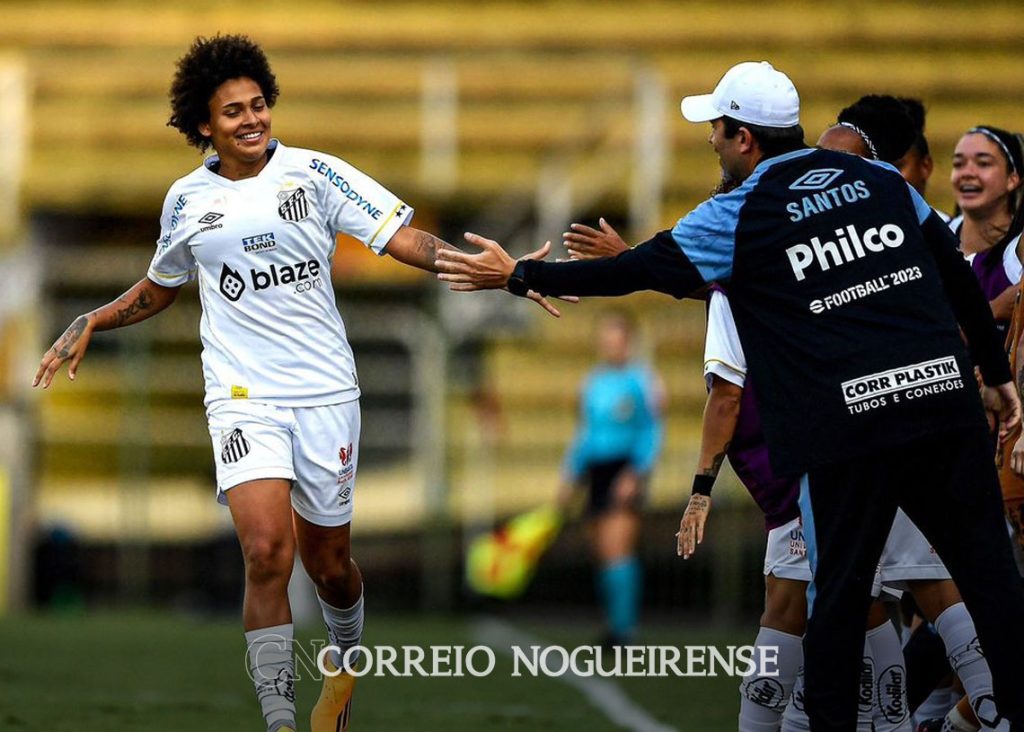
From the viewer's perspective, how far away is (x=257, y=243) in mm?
6801

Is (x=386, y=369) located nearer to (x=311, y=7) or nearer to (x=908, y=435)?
(x=311, y=7)

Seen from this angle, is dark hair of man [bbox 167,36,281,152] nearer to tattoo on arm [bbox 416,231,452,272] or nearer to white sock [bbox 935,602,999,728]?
tattoo on arm [bbox 416,231,452,272]

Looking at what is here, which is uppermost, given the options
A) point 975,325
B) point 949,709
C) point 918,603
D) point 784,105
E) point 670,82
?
point 670,82

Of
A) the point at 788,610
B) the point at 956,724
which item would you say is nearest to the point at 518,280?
the point at 788,610

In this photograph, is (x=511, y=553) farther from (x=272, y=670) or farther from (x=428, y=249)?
(x=272, y=670)

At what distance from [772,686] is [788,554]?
0.47 meters

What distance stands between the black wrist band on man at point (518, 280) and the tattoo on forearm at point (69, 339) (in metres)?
1.87

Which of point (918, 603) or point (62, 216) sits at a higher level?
point (62, 216)

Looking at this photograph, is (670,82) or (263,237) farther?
(670,82)

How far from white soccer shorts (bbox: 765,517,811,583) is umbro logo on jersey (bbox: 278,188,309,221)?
2100 millimetres

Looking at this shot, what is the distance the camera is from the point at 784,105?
587cm

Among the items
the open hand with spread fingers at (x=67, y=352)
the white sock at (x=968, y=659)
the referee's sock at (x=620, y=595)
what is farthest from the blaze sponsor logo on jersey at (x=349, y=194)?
the referee's sock at (x=620, y=595)

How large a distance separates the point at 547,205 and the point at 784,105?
12053 mm

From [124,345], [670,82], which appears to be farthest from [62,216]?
[670,82]
